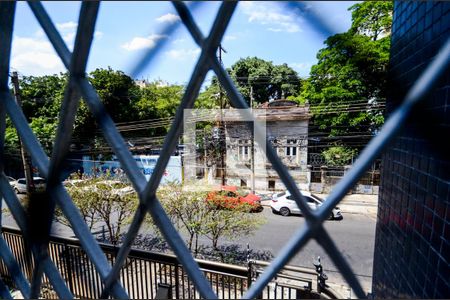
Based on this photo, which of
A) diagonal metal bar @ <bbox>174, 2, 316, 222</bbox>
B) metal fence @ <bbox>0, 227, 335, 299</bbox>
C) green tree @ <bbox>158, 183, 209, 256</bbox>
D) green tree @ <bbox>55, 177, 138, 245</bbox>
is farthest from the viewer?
green tree @ <bbox>158, 183, 209, 256</bbox>

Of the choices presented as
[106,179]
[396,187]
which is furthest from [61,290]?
[106,179]

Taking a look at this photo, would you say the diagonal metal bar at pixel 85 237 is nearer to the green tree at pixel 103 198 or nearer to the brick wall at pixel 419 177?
the brick wall at pixel 419 177

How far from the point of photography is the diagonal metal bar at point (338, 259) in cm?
53

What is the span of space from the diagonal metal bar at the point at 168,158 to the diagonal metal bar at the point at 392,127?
Result: 354 millimetres

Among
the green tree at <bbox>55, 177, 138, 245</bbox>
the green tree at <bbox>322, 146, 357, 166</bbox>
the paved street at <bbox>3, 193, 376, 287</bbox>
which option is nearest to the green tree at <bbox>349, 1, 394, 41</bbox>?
the green tree at <bbox>322, 146, 357, 166</bbox>

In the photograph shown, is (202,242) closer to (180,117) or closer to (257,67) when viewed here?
(257,67)

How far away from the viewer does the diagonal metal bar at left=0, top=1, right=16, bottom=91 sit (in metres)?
0.81

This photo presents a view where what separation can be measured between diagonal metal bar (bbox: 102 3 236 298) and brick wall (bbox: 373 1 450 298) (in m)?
Result: 0.38

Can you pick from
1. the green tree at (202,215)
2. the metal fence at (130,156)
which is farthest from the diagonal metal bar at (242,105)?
the green tree at (202,215)

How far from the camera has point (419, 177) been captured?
1161mm

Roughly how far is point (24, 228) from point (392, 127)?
1162mm

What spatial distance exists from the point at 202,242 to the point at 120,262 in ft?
27.9

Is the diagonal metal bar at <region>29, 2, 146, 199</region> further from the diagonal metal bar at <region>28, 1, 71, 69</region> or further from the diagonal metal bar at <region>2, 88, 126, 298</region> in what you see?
the diagonal metal bar at <region>2, 88, 126, 298</region>

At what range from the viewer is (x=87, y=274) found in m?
3.58
